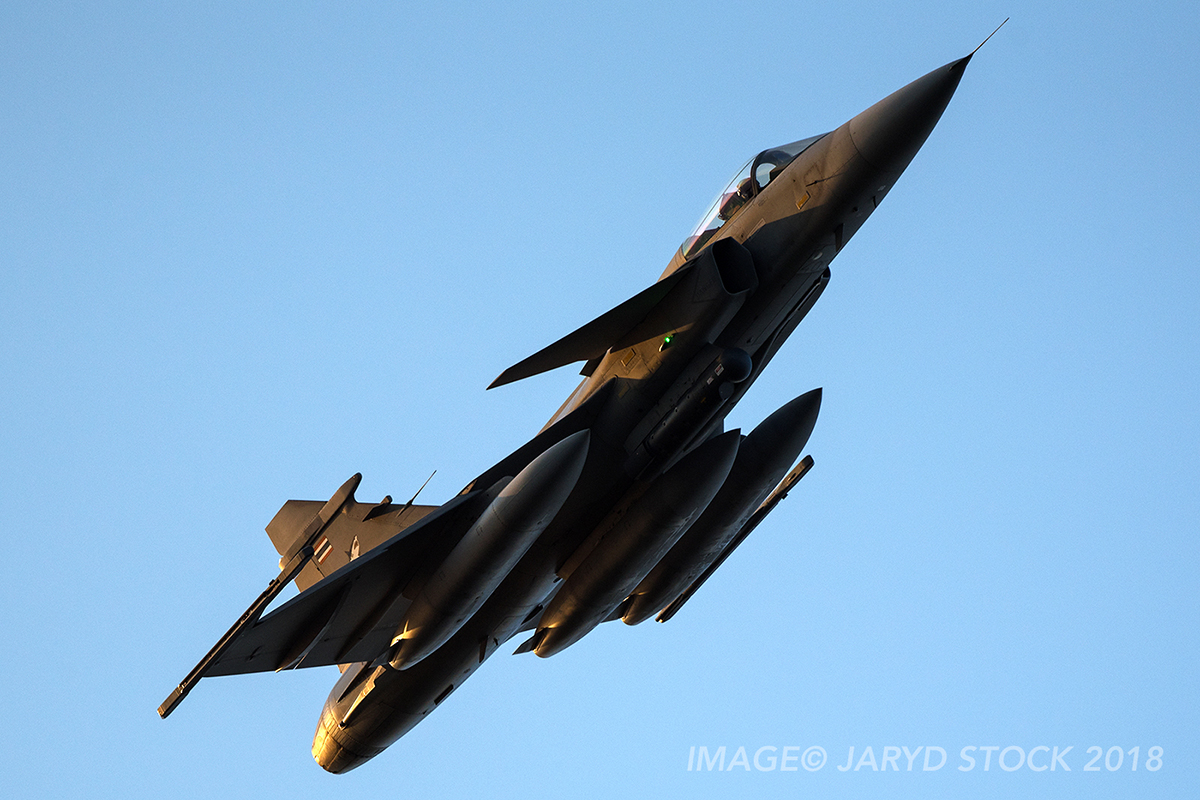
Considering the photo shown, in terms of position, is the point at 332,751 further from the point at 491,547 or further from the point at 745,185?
the point at 745,185

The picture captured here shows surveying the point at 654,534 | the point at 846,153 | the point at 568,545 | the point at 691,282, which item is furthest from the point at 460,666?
the point at 846,153

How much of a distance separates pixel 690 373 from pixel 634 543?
2.01 m

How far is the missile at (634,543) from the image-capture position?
1178cm

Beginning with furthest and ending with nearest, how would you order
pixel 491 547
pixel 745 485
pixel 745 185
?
1. pixel 745 485
2. pixel 745 185
3. pixel 491 547

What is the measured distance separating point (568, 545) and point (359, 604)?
7.90 ft

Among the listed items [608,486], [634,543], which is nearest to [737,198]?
[608,486]

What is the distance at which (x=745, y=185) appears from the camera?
12000 millimetres


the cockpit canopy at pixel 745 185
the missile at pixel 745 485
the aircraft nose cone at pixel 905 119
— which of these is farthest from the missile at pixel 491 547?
the aircraft nose cone at pixel 905 119

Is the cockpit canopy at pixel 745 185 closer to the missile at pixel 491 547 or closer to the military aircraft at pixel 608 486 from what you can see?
the military aircraft at pixel 608 486

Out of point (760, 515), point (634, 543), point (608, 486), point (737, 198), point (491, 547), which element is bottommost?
point (491, 547)

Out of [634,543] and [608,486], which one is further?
[608,486]

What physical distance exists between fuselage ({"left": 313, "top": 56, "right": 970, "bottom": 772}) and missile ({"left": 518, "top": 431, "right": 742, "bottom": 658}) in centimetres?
2

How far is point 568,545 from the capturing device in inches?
518

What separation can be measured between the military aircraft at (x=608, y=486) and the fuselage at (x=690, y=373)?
0.06ft
